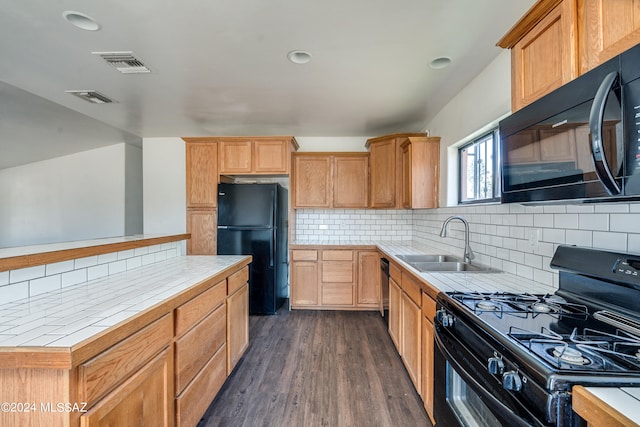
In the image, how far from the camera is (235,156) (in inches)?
148

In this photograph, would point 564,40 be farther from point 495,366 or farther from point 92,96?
point 92,96

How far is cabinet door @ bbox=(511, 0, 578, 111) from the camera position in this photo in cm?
104

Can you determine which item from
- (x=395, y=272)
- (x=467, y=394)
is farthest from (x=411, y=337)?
(x=467, y=394)

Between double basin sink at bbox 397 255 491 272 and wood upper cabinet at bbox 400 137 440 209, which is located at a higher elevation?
wood upper cabinet at bbox 400 137 440 209

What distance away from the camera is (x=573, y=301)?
4.10ft

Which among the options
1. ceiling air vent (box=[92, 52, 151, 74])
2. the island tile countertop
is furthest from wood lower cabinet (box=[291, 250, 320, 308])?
ceiling air vent (box=[92, 52, 151, 74])

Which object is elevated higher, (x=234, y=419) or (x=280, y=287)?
(x=280, y=287)

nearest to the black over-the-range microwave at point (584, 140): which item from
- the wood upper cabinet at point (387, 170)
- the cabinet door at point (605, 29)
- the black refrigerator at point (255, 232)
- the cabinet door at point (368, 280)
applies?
the cabinet door at point (605, 29)

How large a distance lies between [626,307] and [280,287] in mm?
3403

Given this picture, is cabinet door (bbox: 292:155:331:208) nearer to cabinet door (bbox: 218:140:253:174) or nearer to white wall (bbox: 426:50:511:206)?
cabinet door (bbox: 218:140:253:174)

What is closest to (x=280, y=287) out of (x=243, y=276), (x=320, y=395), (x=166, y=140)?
(x=243, y=276)

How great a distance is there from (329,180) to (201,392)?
2.88m

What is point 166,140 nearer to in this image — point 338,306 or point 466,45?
point 338,306

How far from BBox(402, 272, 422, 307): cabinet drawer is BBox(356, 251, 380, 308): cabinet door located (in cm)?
140
